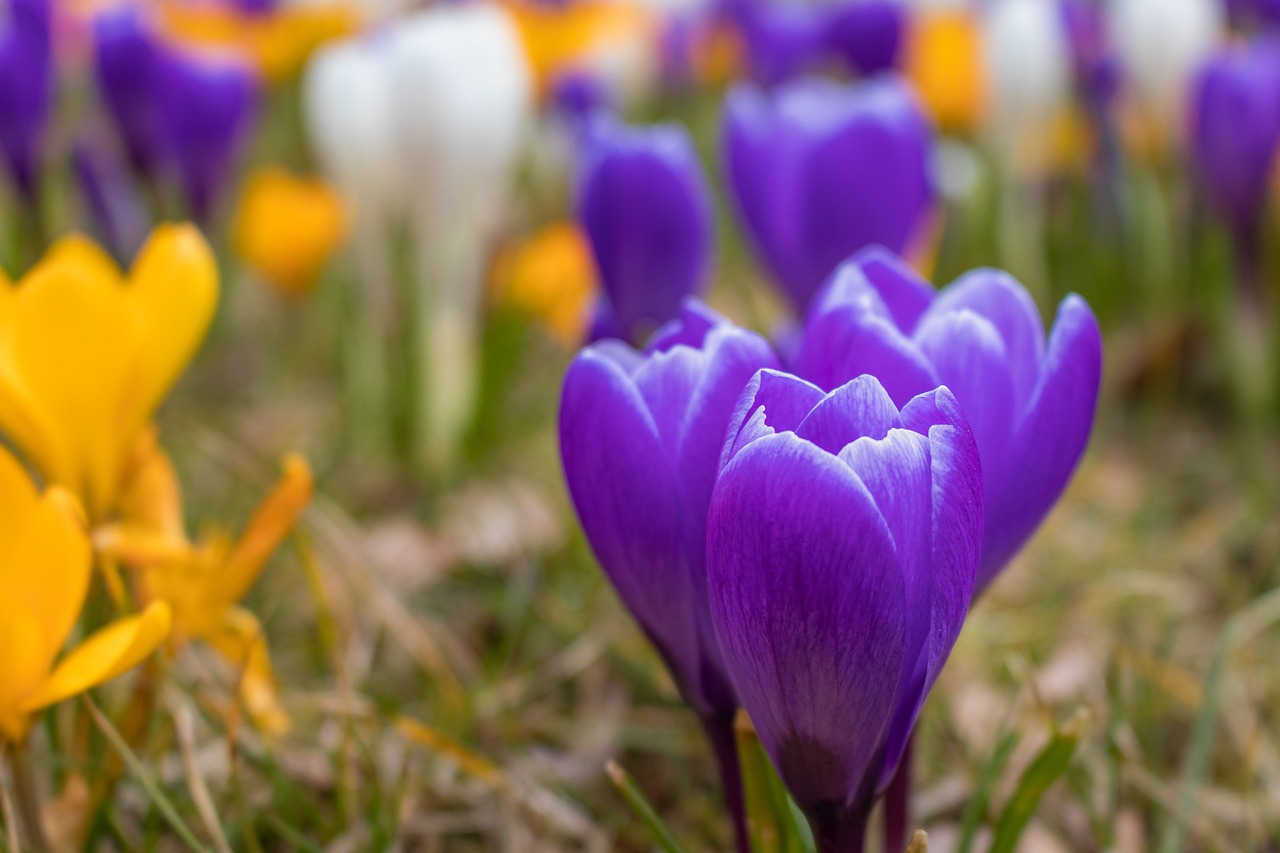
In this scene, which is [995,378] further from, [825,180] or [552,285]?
[552,285]

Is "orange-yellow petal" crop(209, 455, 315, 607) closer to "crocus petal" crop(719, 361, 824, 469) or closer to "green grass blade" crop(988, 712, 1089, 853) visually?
"crocus petal" crop(719, 361, 824, 469)

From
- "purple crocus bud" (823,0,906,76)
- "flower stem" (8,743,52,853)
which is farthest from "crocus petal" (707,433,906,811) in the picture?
"purple crocus bud" (823,0,906,76)

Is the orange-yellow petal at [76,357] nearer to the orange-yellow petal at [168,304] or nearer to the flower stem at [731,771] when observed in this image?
the orange-yellow petal at [168,304]

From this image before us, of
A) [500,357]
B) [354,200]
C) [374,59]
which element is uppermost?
[374,59]

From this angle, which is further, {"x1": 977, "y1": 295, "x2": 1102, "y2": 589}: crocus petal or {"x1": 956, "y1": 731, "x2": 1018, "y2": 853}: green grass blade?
{"x1": 956, "y1": 731, "x2": 1018, "y2": 853}: green grass blade

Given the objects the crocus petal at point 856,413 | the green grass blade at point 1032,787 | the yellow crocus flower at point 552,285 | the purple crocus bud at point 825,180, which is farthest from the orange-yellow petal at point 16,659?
the yellow crocus flower at point 552,285

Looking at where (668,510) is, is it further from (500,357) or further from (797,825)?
(500,357)

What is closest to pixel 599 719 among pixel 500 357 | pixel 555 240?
pixel 500 357
